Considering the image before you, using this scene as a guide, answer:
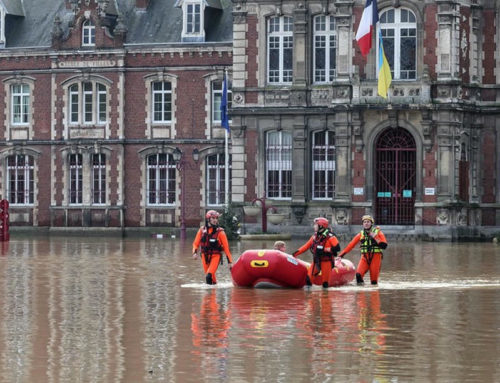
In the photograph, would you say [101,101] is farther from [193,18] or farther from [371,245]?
[371,245]

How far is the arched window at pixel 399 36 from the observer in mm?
53000

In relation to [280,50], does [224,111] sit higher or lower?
lower

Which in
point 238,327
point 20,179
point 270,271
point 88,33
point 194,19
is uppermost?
point 194,19

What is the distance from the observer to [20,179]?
63.4m

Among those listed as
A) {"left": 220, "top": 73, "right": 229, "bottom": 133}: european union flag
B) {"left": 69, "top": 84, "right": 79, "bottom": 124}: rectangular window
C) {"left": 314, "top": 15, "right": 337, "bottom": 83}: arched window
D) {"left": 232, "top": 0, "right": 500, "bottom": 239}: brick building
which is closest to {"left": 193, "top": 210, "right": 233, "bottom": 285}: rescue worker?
{"left": 232, "top": 0, "right": 500, "bottom": 239}: brick building

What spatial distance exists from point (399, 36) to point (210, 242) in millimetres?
26076

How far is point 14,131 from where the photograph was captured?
2505 inches

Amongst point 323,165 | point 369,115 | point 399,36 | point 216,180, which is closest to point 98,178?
point 216,180

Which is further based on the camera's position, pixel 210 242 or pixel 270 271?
pixel 210 242

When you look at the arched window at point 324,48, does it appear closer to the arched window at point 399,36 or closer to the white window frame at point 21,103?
the arched window at point 399,36

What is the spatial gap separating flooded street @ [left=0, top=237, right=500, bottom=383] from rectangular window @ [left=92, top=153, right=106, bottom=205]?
27055 mm

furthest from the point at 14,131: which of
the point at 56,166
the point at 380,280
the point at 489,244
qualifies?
the point at 380,280

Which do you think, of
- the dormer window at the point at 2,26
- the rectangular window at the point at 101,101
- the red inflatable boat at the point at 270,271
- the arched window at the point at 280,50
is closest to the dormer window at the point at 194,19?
the rectangular window at the point at 101,101

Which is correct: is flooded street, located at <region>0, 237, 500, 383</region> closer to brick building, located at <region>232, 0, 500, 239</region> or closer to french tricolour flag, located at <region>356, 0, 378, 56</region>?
french tricolour flag, located at <region>356, 0, 378, 56</region>
